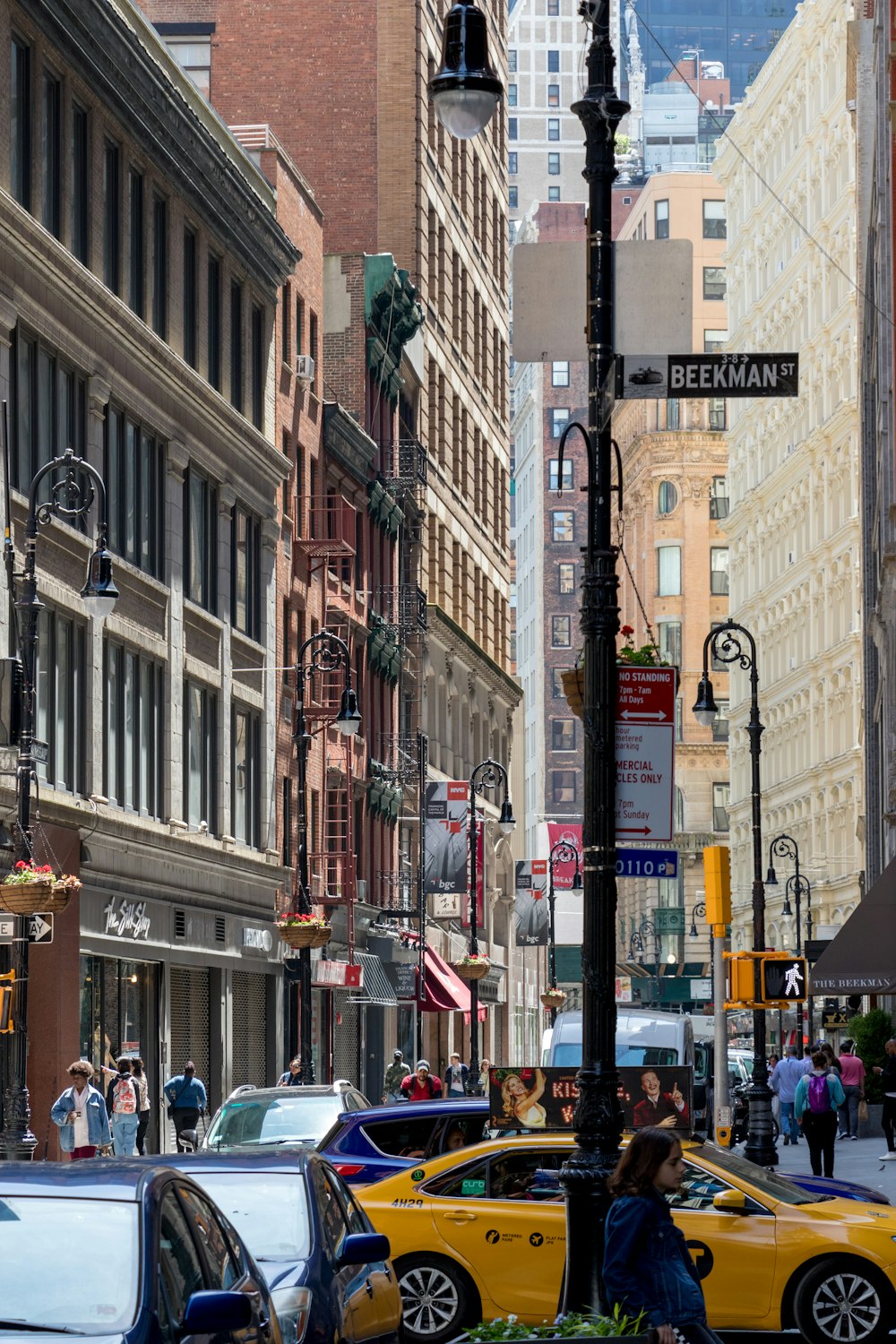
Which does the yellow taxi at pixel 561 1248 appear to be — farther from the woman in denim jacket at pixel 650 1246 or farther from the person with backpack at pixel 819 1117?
the person with backpack at pixel 819 1117

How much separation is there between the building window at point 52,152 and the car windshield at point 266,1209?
25137mm

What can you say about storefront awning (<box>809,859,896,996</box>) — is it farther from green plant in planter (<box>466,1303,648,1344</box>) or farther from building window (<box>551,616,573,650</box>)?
building window (<box>551,616,573,650</box>)

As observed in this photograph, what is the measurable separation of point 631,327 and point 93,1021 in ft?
82.2

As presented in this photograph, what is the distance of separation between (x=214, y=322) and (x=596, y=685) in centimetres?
3292

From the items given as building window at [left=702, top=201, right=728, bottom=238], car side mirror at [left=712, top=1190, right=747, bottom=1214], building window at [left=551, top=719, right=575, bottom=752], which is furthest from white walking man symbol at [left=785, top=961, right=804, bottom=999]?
building window at [left=551, top=719, right=575, bottom=752]

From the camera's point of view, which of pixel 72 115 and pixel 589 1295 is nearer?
pixel 589 1295

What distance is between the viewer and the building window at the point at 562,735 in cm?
19125

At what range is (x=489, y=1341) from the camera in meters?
9.16

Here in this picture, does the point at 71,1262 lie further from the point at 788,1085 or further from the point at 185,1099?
the point at 788,1085

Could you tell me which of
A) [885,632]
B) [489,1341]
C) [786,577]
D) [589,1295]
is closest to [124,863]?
[885,632]

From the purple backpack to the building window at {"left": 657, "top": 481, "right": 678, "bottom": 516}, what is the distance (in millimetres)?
122095

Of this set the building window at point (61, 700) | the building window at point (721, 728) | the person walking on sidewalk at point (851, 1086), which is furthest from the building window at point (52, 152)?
the building window at point (721, 728)

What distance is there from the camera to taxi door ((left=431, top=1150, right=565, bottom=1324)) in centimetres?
1619

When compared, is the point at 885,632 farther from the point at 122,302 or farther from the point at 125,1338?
Result: the point at 125,1338
